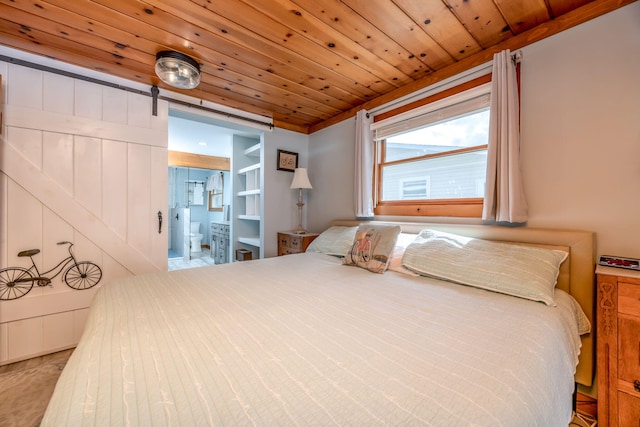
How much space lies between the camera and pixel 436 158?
7.34 feet

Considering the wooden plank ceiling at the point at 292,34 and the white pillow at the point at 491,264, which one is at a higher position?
the wooden plank ceiling at the point at 292,34

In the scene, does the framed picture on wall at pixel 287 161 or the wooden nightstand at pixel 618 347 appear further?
the framed picture on wall at pixel 287 161

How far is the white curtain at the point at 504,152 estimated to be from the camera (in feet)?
5.43

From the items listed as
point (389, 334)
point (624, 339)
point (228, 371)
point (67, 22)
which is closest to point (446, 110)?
point (624, 339)

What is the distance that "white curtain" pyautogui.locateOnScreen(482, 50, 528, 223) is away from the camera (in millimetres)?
1656

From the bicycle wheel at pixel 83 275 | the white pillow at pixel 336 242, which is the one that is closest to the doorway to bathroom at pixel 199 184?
the bicycle wheel at pixel 83 275

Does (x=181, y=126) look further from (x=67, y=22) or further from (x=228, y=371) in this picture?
(x=228, y=371)

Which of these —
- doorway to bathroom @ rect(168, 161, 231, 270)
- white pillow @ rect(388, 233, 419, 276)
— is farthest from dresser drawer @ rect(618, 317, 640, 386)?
doorway to bathroom @ rect(168, 161, 231, 270)

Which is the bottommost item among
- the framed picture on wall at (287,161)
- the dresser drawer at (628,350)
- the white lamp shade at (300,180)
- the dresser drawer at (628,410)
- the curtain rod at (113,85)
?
the dresser drawer at (628,410)

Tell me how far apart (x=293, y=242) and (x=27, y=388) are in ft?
7.47

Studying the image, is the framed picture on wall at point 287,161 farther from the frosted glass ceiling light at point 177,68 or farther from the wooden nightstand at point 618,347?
the wooden nightstand at point 618,347

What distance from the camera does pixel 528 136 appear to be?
1691 mm

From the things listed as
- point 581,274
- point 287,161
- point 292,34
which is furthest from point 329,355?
point 287,161

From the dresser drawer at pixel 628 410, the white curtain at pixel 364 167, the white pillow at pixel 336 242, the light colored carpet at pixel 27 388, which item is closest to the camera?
the dresser drawer at pixel 628 410
